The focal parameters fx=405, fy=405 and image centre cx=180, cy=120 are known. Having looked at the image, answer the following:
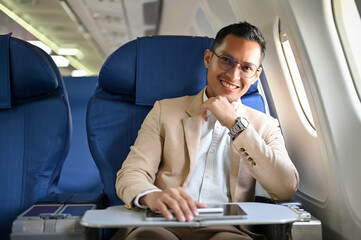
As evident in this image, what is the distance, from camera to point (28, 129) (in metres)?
2.27

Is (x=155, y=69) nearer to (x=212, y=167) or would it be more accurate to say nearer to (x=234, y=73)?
(x=234, y=73)

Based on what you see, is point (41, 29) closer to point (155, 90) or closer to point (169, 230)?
point (155, 90)

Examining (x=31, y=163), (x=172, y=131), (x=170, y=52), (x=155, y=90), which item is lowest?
(x=31, y=163)

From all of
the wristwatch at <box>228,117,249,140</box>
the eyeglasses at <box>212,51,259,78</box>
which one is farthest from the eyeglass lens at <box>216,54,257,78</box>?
the wristwatch at <box>228,117,249,140</box>

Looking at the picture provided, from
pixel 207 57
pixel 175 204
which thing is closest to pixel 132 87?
pixel 207 57

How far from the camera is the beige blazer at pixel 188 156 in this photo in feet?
5.97

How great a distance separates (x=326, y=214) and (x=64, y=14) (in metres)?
6.11

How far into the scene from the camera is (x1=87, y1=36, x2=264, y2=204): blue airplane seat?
7.36ft

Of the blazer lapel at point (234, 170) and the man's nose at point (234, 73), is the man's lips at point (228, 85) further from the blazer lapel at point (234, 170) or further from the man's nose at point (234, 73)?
the blazer lapel at point (234, 170)

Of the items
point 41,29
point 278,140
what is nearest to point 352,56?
point 278,140

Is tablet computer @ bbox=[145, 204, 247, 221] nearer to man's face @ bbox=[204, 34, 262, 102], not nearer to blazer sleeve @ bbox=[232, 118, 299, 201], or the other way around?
blazer sleeve @ bbox=[232, 118, 299, 201]

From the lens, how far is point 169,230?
1860mm

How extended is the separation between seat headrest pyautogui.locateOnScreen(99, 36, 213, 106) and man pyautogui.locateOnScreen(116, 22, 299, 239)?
152 mm

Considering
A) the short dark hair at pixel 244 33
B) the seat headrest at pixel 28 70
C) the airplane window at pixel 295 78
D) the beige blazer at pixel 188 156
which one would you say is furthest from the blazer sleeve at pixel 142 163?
the airplane window at pixel 295 78
